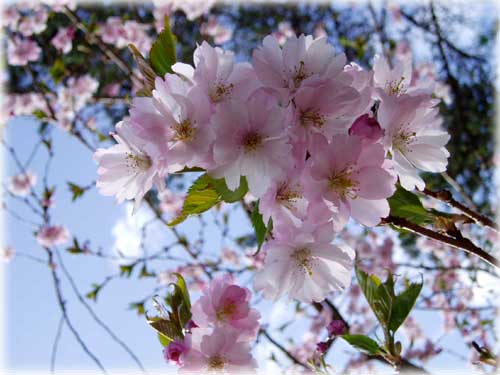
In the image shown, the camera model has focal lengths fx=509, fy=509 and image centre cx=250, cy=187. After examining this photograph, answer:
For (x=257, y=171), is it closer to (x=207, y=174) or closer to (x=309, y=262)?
(x=207, y=174)

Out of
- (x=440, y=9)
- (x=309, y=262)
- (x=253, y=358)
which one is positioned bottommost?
(x=253, y=358)

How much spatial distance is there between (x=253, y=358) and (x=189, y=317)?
12 cm

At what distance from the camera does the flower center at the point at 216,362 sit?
738mm

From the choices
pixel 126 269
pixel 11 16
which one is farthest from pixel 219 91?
pixel 11 16

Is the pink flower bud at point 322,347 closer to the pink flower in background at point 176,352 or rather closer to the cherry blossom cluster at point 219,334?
the cherry blossom cluster at point 219,334

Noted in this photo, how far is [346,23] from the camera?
474 cm

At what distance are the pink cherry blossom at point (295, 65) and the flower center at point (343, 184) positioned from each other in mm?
125

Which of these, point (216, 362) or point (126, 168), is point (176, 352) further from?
point (126, 168)

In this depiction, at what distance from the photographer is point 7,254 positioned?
13.0ft

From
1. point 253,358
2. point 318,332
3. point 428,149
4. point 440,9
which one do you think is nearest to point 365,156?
point 428,149

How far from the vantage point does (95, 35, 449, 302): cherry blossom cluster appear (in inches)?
26.5

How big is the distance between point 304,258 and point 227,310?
147mm

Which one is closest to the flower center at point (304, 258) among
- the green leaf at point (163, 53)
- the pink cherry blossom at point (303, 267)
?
the pink cherry blossom at point (303, 267)

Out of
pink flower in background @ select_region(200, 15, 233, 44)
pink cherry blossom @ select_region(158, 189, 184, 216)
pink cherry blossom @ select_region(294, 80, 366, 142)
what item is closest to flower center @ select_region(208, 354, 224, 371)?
pink cherry blossom @ select_region(294, 80, 366, 142)
